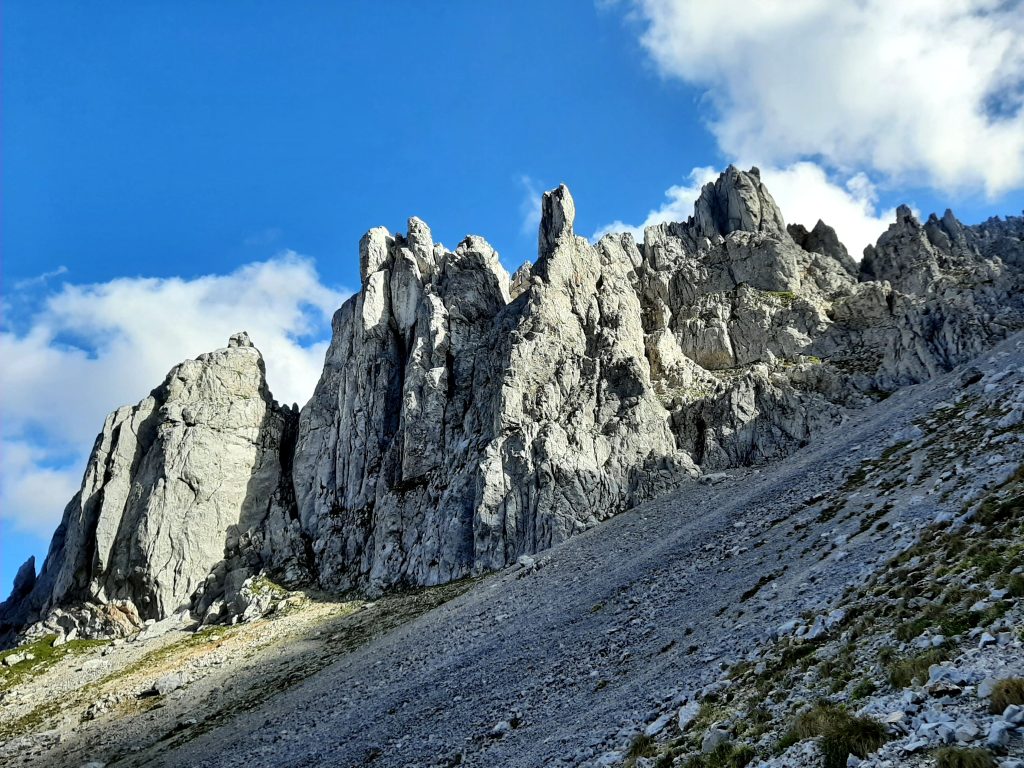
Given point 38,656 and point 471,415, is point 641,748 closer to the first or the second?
point 471,415

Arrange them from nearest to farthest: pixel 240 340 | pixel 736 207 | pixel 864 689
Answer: pixel 864 689
pixel 240 340
pixel 736 207

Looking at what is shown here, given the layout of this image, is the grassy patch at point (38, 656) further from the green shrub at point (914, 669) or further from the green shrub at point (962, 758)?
the green shrub at point (962, 758)

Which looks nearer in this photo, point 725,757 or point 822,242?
point 725,757

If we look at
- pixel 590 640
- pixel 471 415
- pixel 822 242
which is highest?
pixel 822 242

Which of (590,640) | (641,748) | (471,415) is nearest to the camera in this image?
(641,748)

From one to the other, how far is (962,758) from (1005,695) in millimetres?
1476

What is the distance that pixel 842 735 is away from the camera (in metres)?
10.3

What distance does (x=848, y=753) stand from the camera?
32.9 ft

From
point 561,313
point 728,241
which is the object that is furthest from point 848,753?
point 728,241

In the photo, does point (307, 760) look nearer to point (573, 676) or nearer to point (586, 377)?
point (573, 676)

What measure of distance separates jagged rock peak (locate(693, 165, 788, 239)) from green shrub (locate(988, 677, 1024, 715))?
5540 inches

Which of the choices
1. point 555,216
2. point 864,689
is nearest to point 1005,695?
point 864,689

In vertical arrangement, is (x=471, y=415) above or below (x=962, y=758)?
above

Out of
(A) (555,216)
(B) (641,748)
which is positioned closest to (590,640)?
(B) (641,748)
